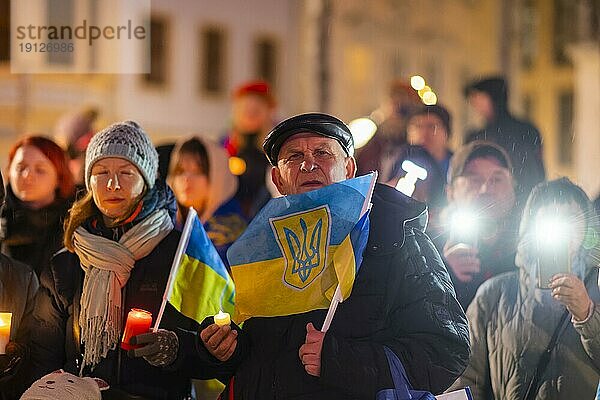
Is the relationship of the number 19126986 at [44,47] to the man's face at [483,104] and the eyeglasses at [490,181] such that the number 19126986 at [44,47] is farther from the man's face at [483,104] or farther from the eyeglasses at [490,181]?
the man's face at [483,104]

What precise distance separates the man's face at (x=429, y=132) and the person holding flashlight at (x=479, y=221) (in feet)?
6.36

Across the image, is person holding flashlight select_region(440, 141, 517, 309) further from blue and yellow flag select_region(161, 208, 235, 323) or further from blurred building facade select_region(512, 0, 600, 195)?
blurred building facade select_region(512, 0, 600, 195)

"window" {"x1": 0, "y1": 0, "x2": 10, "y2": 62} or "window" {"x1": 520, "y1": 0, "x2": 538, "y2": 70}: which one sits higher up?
"window" {"x1": 520, "y1": 0, "x2": 538, "y2": 70}

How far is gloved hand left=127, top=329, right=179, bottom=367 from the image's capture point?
14.7ft

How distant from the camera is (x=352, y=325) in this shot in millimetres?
4215

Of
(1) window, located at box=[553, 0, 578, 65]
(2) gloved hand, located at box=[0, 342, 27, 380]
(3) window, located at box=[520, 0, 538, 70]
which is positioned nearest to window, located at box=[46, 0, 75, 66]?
(2) gloved hand, located at box=[0, 342, 27, 380]

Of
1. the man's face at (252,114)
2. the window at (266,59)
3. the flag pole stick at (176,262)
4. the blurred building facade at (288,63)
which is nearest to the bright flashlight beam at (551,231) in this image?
the flag pole stick at (176,262)

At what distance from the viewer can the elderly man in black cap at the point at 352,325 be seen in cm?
407

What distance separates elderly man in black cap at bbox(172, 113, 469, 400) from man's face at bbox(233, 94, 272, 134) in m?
5.08

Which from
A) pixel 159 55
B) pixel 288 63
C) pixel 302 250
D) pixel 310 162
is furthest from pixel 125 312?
pixel 288 63

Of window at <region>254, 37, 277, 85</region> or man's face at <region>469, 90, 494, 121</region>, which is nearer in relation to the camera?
man's face at <region>469, 90, 494, 121</region>

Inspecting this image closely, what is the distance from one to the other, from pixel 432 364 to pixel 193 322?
1356mm

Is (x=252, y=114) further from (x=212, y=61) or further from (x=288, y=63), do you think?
(x=288, y=63)

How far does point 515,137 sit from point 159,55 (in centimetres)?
1992
